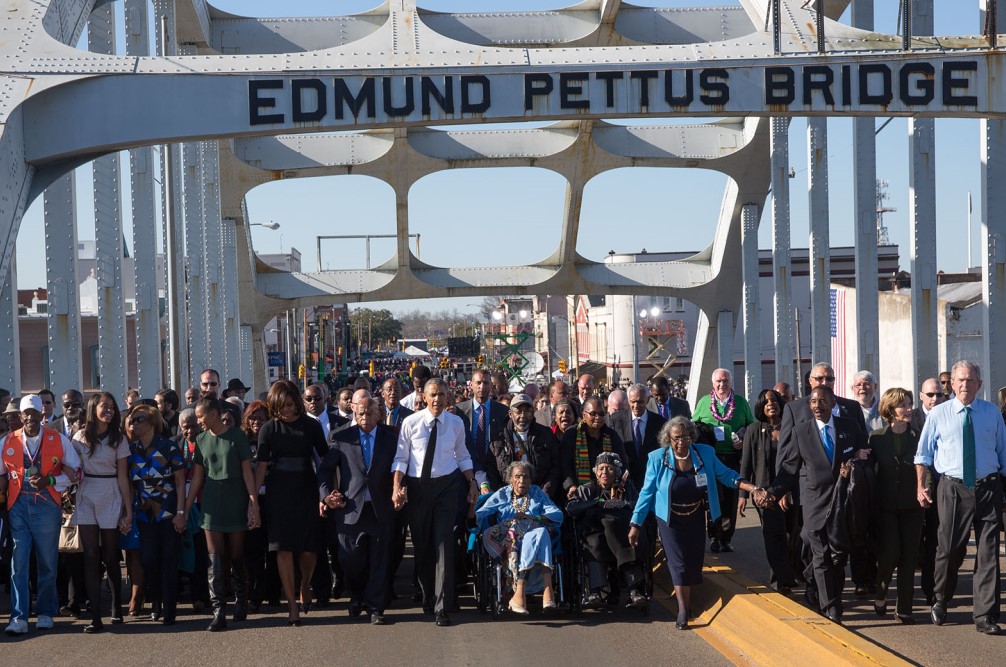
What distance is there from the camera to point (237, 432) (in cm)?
916

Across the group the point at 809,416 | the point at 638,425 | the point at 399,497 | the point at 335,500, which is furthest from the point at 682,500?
the point at 335,500

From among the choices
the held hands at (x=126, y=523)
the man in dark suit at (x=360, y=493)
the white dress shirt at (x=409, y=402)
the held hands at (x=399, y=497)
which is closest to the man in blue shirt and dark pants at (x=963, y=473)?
the held hands at (x=399, y=497)

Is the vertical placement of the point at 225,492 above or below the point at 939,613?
above

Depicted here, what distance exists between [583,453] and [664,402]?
9.79ft

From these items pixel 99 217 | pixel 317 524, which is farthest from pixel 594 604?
pixel 99 217

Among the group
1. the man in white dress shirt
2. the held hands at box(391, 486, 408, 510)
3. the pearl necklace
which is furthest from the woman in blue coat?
the held hands at box(391, 486, 408, 510)

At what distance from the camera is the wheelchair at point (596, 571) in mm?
9250

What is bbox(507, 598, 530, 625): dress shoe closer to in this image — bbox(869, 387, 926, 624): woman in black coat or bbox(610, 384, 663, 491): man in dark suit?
bbox(610, 384, 663, 491): man in dark suit

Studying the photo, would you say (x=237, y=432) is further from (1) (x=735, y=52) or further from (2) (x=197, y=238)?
(2) (x=197, y=238)

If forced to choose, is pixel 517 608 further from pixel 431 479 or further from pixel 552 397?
pixel 552 397

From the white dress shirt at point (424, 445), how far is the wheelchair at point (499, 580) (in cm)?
59

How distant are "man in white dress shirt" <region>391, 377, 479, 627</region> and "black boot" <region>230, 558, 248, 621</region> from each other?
1.24m

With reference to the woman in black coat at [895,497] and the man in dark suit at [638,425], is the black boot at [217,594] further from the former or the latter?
the woman in black coat at [895,497]

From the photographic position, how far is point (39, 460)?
29.5ft
